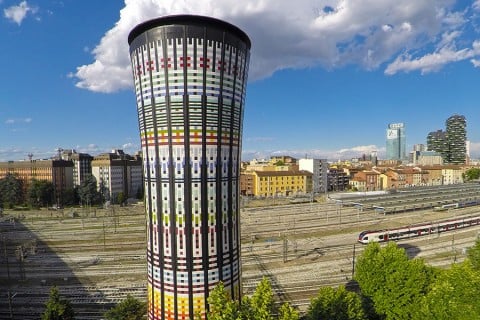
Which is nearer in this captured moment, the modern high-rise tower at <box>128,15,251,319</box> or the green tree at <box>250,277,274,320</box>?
the green tree at <box>250,277,274,320</box>

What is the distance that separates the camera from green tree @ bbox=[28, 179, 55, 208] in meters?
94.7

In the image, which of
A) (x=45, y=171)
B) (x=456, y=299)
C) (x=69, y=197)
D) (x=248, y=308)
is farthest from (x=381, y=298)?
(x=45, y=171)

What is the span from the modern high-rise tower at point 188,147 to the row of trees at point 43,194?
9244 cm

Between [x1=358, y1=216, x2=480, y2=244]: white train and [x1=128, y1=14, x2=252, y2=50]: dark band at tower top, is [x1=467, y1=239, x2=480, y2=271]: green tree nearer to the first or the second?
[x1=358, y1=216, x2=480, y2=244]: white train

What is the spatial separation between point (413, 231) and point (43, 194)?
106800 millimetres

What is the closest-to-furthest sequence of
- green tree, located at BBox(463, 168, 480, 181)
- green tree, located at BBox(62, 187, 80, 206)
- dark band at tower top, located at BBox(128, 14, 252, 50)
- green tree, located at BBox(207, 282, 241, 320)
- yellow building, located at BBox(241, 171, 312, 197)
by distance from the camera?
green tree, located at BBox(207, 282, 241, 320)
dark band at tower top, located at BBox(128, 14, 252, 50)
green tree, located at BBox(62, 187, 80, 206)
yellow building, located at BBox(241, 171, 312, 197)
green tree, located at BBox(463, 168, 480, 181)

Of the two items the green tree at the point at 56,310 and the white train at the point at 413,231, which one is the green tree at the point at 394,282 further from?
the green tree at the point at 56,310

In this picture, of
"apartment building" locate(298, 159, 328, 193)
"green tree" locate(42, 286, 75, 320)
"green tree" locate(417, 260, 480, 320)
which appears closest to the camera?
"green tree" locate(417, 260, 480, 320)

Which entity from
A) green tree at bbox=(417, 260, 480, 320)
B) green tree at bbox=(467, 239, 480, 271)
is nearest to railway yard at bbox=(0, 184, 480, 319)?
green tree at bbox=(467, 239, 480, 271)

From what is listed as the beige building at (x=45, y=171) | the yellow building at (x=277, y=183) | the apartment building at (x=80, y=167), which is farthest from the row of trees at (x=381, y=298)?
the apartment building at (x=80, y=167)

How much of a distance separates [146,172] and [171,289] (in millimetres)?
7306

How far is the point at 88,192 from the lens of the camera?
97.8m

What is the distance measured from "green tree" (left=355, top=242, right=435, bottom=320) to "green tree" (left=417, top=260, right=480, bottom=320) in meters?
3.59

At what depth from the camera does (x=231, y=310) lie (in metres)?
14.3
